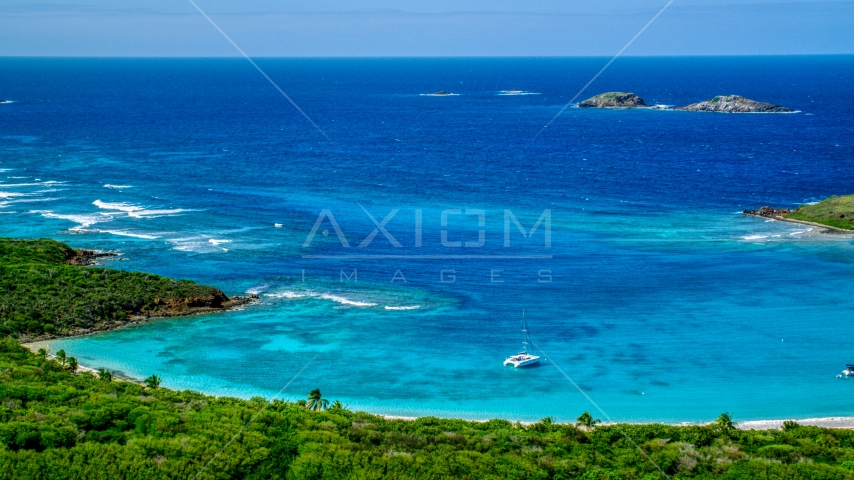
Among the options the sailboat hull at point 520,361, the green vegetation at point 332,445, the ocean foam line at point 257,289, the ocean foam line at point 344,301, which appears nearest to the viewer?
the green vegetation at point 332,445

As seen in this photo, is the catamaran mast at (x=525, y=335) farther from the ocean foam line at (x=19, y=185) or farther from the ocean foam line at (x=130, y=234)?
the ocean foam line at (x=19, y=185)

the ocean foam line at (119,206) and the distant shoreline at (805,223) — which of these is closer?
the distant shoreline at (805,223)

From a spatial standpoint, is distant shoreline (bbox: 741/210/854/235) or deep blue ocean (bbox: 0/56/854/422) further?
distant shoreline (bbox: 741/210/854/235)

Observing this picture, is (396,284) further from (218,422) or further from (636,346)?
(218,422)

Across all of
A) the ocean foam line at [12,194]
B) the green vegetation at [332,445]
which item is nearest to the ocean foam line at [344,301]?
the green vegetation at [332,445]

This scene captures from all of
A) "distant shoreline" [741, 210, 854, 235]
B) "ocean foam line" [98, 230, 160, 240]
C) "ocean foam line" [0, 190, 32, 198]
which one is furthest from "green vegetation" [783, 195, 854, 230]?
"ocean foam line" [0, 190, 32, 198]

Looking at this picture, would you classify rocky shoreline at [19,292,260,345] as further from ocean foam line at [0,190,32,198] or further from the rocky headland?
ocean foam line at [0,190,32,198]

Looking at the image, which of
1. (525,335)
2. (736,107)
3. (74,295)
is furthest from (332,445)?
(736,107)

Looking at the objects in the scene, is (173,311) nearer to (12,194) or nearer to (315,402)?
(315,402)
